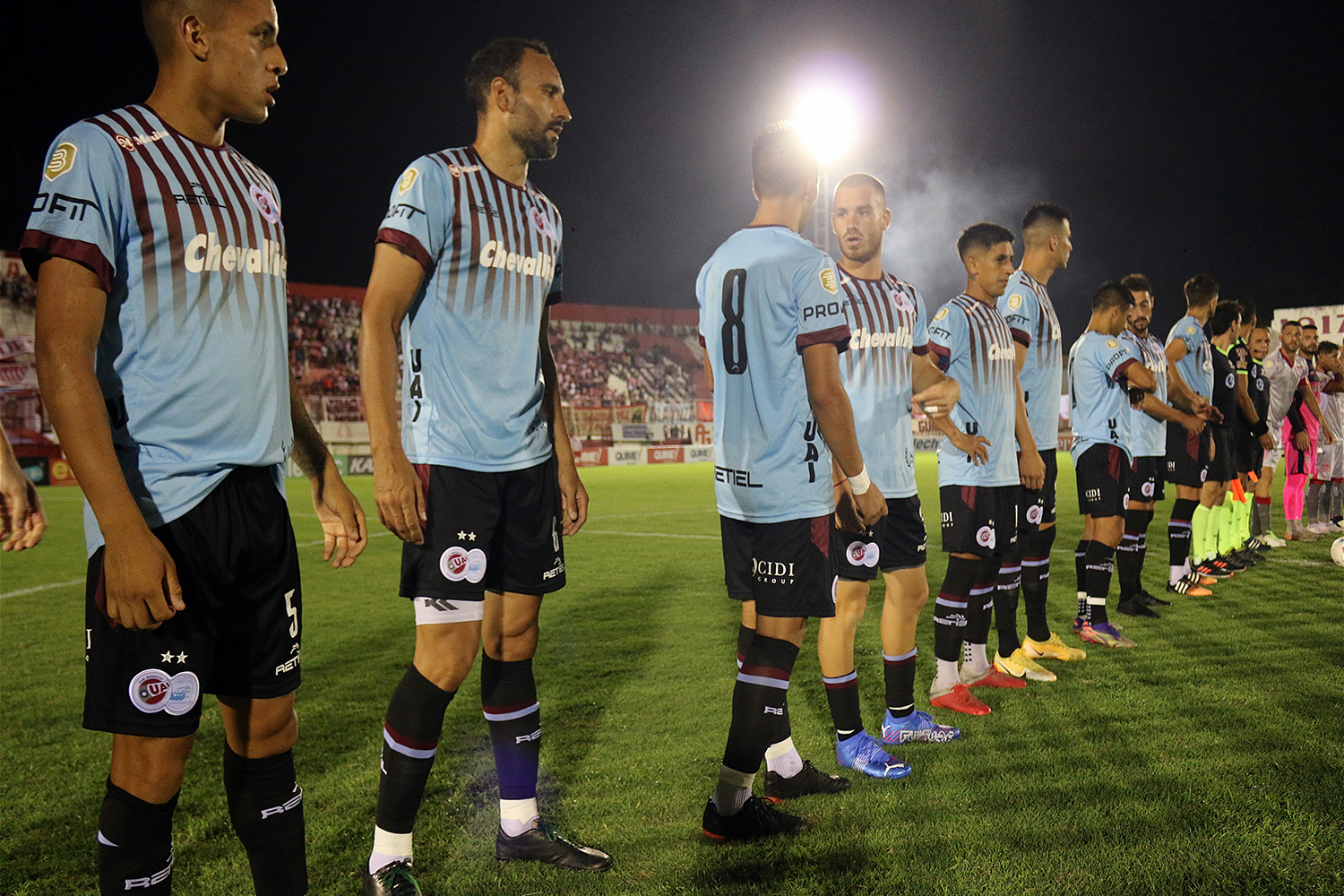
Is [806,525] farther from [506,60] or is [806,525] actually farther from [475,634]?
[506,60]

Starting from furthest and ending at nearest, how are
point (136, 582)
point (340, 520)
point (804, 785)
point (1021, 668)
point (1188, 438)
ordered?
1. point (1188, 438)
2. point (1021, 668)
3. point (804, 785)
4. point (340, 520)
5. point (136, 582)

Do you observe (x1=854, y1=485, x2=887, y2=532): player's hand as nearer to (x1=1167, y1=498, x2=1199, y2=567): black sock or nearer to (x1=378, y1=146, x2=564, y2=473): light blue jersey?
(x1=378, y1=146, x2=564, y2=473): light blue jersey

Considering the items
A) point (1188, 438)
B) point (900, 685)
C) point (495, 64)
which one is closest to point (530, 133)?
point (495, 64)

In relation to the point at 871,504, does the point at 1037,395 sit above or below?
above

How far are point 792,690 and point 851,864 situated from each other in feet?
6.48

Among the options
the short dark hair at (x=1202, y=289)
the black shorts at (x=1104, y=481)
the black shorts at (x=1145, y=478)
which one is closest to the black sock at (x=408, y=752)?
the black shorts at (x=1104, y=481)

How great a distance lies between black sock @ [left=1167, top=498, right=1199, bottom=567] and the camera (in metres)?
7.76

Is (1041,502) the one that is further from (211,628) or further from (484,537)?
(211,628)

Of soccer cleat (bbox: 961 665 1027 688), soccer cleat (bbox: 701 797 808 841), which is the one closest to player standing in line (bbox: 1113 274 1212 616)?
soccer cleat (bbox: 961 665 1027 688)

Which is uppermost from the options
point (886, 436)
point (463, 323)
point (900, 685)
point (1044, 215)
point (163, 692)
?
point (1044, 215)

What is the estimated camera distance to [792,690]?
474 centimetres

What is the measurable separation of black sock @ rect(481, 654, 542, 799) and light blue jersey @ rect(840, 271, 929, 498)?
201 centimetres

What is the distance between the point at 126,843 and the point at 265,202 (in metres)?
1.47

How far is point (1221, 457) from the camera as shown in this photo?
839cm
